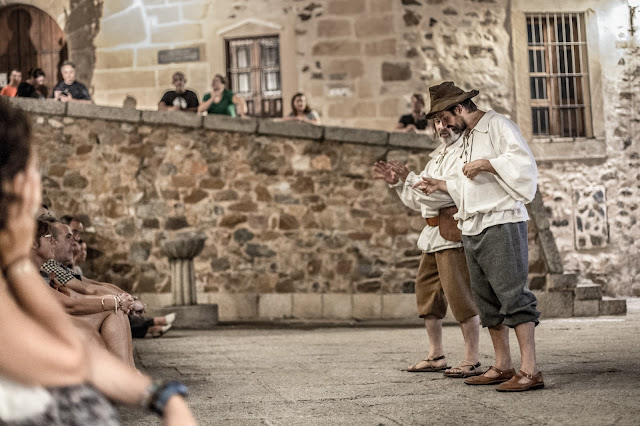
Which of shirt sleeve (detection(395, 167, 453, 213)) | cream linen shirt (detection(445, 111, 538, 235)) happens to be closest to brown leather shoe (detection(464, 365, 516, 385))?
cream linen shirt (detection(445, 111, 538, 235))

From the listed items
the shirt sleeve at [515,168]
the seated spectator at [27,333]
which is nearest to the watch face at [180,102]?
the shirt sleeve at [515,168]

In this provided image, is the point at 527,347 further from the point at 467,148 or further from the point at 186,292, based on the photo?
the point at 186,292

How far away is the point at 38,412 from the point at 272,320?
9.00 metres

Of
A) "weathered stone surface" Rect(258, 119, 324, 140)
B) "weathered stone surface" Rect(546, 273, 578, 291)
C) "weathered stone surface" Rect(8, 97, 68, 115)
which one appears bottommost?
Answer: "weathered stone surface" Rect(546, 273, 578, 291)

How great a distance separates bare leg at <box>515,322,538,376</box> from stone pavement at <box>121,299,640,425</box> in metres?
0.13

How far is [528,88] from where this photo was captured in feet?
48.0

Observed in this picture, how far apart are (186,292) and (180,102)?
340 centimetres

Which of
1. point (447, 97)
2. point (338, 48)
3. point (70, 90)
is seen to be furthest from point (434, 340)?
point (338, 48)

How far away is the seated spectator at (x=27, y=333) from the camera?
146 cm

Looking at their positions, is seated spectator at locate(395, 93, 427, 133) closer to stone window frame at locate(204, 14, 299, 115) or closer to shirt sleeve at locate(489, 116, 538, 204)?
stone window frame at locate(204, 14, 299, 115)

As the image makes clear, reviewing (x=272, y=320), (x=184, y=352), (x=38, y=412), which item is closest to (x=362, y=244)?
(x=272, y=320)

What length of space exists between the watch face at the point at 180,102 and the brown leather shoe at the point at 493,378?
8315 mm

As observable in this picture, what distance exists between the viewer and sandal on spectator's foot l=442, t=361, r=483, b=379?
4.59 meters

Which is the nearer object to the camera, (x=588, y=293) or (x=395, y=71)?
(x=588, y=293)
